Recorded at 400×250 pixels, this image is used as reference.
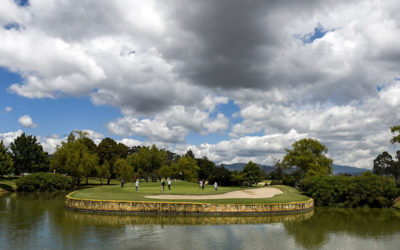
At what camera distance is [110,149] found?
87.4 m

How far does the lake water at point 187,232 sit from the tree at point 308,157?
3098 centimetres

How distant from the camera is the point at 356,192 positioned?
4219 centimetres

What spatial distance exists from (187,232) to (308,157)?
4615 centimetres

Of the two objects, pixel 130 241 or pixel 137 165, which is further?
pixel 137 165

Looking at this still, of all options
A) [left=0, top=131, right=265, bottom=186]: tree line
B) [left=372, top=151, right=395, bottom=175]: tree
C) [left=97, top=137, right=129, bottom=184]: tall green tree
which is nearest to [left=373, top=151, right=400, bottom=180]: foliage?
[left=372, top=151, right=395, bottom=175]: tree

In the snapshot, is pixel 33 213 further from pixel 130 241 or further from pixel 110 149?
pixel 110 149

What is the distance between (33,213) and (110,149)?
5891 centimetres

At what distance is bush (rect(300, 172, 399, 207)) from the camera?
41.7 meters

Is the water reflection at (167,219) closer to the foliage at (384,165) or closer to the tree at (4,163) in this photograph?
the tree at (4,163)

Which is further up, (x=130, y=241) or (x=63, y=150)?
(x=63, y=150)

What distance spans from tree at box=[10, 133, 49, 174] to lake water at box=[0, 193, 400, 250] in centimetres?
6112

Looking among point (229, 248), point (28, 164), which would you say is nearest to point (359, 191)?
point (229, 248)

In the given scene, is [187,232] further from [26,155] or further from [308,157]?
[26,155]

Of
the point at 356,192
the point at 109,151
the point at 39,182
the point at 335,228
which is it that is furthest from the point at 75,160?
the point at 335,228
